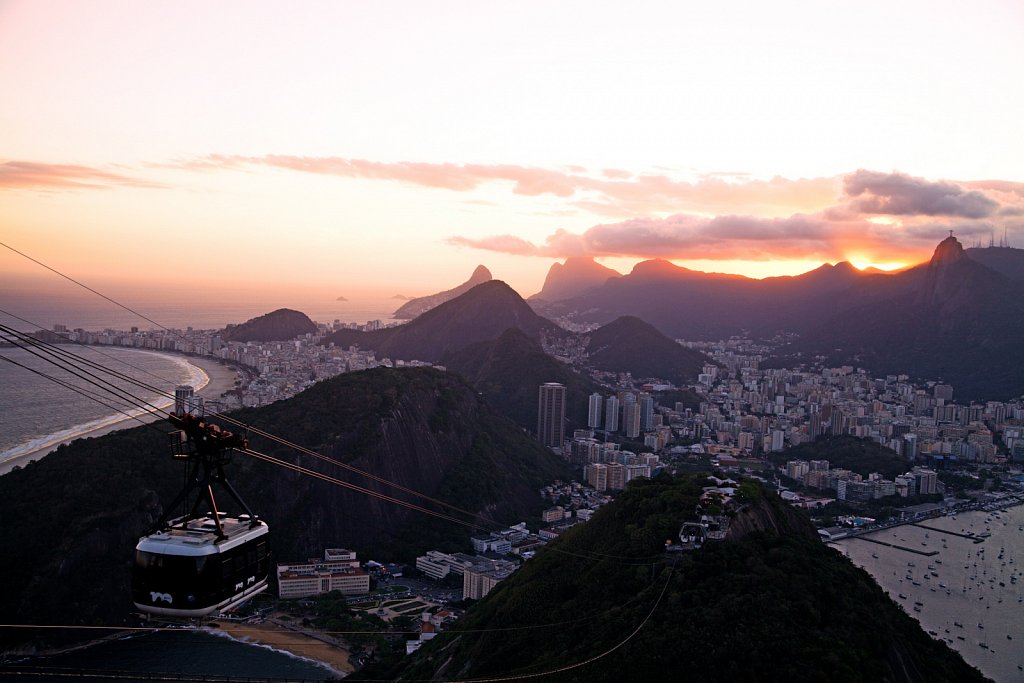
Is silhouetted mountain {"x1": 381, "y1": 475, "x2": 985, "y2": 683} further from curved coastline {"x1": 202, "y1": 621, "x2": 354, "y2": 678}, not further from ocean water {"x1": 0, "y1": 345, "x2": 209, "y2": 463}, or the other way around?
ocean water {"x1": 0, "y1": 345, "x2": 209, "y2": 463}

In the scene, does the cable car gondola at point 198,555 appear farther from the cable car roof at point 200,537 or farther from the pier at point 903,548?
the pier at point 903,548

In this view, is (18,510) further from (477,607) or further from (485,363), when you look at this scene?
(485,363)

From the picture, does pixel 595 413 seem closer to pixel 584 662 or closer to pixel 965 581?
pixel 965 581

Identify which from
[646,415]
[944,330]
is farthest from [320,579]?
[944,330]

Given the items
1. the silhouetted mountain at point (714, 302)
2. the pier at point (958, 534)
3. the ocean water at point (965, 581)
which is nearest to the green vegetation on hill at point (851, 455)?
the ocean water at point (965, 581)

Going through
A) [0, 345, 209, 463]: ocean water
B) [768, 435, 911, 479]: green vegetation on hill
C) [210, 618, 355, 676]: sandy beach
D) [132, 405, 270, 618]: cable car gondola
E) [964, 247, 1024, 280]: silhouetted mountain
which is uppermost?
[964, 247, 1024, 280]: silhouetted mountain

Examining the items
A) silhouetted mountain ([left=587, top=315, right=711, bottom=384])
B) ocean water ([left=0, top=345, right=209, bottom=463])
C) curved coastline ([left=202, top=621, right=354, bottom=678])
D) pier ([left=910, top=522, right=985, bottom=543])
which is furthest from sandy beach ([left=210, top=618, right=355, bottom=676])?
silhouetted mountain ([left=587, top=315, right=711, bottom=384])
